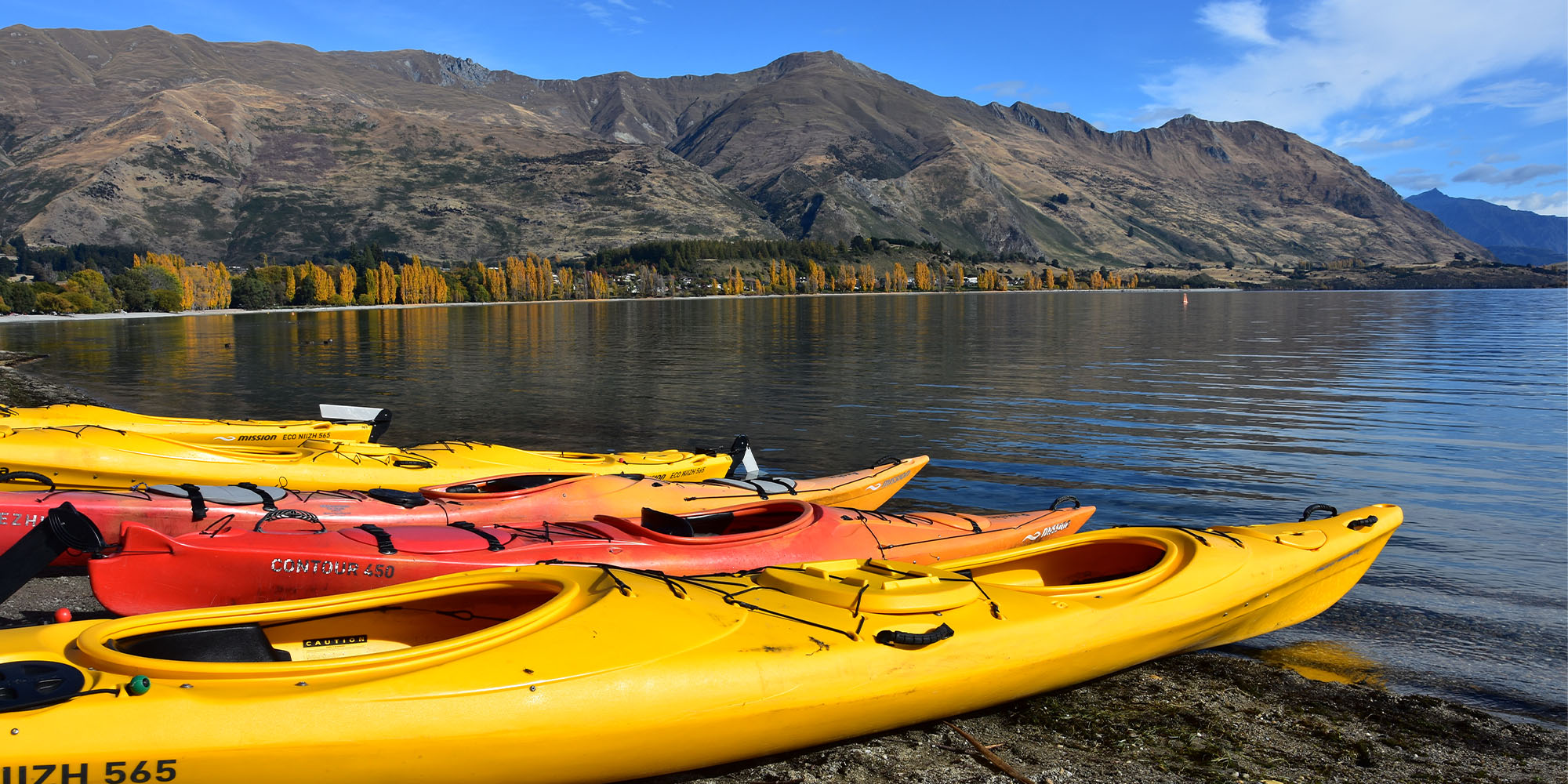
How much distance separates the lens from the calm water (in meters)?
10.8

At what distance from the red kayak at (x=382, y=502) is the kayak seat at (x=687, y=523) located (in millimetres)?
495

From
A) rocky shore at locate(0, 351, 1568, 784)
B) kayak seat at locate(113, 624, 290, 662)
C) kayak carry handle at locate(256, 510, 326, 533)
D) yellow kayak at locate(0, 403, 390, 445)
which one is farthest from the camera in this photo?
yellow kayak at locate(0, 403, 390, 445)

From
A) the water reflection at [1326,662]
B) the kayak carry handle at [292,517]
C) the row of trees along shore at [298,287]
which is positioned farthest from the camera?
the row of trees along shore at [298,287]

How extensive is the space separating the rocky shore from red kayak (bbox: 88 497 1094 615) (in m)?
2.73

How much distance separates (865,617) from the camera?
678cm

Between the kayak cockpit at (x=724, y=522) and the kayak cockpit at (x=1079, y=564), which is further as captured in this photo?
the kayak cockpit at (x=724, y=522)

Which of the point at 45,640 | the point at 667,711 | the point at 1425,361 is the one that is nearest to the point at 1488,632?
the point at 667,711

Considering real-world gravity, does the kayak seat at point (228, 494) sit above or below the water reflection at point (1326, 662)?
above

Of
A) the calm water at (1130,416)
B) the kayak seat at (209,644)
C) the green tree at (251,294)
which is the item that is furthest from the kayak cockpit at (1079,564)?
the green tree at (251,294)

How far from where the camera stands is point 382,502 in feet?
35.5

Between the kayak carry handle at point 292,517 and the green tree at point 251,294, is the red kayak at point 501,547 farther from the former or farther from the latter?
the green tree at point 251,294

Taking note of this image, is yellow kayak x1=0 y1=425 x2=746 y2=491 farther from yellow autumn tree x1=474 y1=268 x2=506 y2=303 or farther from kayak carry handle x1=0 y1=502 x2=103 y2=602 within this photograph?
yellow autumn tree x1=474 y1=268 x2=506 y2=303

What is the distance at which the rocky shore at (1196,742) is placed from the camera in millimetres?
6398

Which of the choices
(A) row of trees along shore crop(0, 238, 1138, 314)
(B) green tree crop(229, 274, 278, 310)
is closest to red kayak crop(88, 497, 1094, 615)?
(A) row of trees along shore crop(0, 238, 1138, 314)
